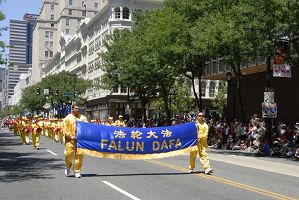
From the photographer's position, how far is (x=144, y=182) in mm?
13180

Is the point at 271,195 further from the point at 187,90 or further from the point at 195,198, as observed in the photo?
the point at 187,90

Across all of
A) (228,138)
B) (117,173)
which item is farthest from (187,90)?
(117,173)

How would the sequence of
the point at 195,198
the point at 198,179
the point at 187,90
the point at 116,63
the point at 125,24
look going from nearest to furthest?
the point at 195,198 → the point at 198,179 → the point at 116,63 → the point at 125,24 → the point at 187,90

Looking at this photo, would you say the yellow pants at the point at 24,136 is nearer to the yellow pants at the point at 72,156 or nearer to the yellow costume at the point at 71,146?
the yellow costume at the point at 71,146

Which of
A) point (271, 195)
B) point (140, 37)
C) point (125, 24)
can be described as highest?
point (125, 24)

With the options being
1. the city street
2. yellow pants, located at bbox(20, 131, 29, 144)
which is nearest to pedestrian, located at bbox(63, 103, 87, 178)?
the city street

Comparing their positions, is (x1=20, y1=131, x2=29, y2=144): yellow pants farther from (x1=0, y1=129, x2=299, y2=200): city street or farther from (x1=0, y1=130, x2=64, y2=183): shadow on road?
(x1=0, y1=129, x2=299, y2=200): city street

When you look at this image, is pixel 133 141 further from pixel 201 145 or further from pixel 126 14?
pixel 126 14

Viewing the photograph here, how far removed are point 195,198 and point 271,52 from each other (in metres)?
15.1

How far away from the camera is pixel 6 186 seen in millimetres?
12383

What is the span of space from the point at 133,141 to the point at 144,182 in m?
2.58

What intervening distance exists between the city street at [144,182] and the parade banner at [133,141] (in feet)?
1.95

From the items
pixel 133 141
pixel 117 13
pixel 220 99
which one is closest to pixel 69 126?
pixel 133 141

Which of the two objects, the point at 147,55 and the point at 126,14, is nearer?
the point at 147,55
